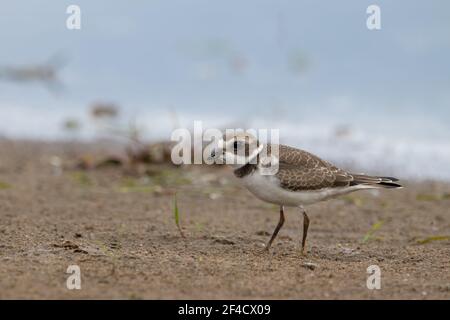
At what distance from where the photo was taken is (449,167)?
12.1 metres

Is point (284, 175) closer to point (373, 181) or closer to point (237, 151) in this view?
point (237, 151)

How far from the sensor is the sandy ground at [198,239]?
5.60 meters

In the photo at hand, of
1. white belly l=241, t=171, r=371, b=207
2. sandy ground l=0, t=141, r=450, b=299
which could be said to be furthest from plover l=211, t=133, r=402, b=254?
sandy ground l=0, t=141, r=450, b=299

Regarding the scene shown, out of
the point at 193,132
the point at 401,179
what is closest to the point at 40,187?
the point at 193,132

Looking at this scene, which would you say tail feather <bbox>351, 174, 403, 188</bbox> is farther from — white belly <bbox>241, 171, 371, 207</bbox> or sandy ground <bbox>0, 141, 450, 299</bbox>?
sandy ground <bbox>0, 141, 450, 299</bbox>

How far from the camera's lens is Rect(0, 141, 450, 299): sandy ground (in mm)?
5598

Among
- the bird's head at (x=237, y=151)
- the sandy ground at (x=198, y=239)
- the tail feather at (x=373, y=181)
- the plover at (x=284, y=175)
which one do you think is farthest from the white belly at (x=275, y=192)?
the sandy ground at (x=198, y=239)

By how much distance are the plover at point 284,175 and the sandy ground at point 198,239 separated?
0.45 meters

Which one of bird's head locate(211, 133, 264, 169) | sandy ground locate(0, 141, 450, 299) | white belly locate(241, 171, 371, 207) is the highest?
Result: bird's head locate(211, 133, 264, 169)
